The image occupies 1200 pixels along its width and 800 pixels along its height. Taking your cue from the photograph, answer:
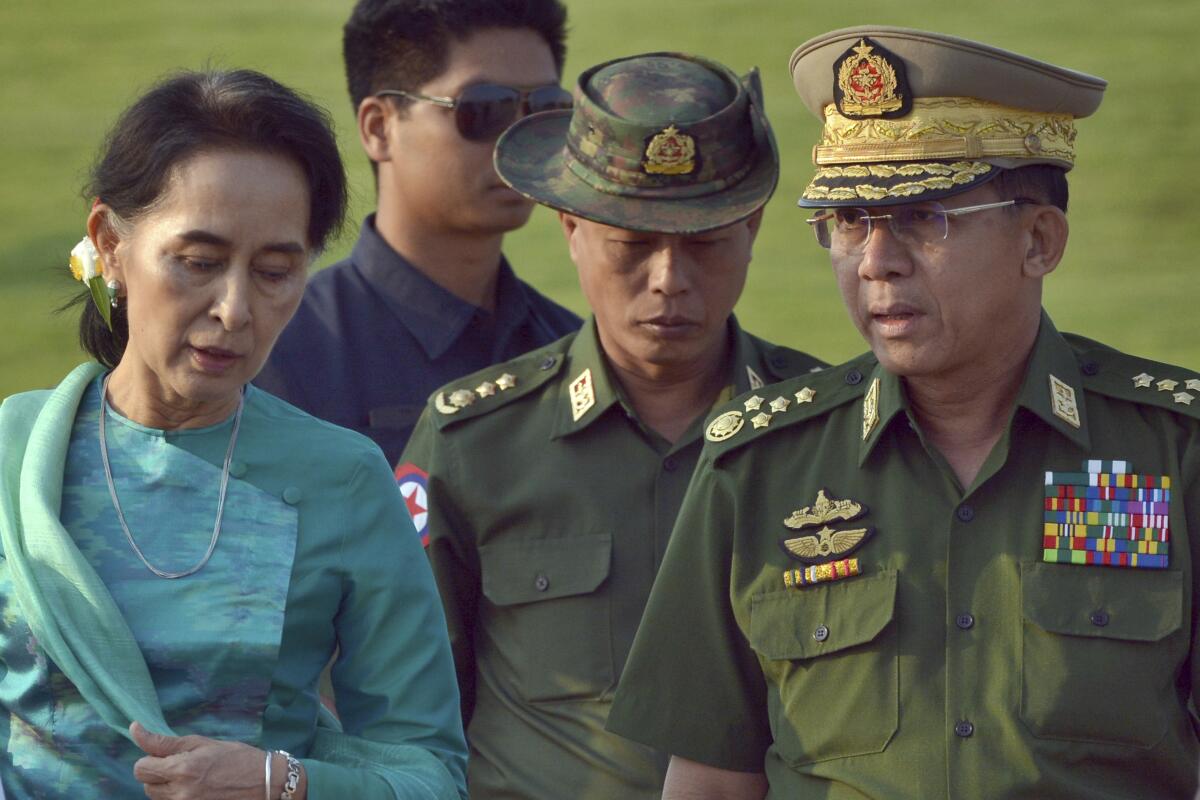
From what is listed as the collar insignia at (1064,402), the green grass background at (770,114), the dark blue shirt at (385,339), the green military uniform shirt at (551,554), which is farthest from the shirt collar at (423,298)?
the green grass background at (770,114)

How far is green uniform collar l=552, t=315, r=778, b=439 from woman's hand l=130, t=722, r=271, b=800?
4.60 feet

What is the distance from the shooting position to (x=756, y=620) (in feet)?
10.7

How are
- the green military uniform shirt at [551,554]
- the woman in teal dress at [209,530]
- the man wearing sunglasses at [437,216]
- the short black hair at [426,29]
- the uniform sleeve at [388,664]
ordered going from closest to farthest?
1. the woman in teal dress at [209,530]
2. the uniform sleeve at [388,664]
3. the green military uniform shirt at [551,554]
4. the man wearing sunglasses at [437,216]
5. the short black hair at [426,29]

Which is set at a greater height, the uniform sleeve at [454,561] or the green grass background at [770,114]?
the green grass background at [770,114]

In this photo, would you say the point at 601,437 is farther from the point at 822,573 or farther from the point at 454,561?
the point at 822,573

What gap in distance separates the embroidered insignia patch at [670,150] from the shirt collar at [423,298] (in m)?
1.03

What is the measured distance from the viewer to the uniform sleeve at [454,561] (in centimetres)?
401

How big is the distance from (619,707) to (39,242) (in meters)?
7.87

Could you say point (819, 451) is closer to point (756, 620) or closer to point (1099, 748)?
point (756, 620)

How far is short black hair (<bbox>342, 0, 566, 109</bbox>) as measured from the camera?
16.5 feet

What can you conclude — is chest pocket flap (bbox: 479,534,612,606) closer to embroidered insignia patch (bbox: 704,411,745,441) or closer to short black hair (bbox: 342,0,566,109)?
embroidered insignia patch (bbox: 704,411,745,441)

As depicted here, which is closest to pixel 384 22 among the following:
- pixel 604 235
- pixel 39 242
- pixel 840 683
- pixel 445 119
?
pixel 445 119

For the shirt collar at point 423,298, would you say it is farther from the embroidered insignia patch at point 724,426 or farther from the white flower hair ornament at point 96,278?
the white flower hair ornament at point 96,278

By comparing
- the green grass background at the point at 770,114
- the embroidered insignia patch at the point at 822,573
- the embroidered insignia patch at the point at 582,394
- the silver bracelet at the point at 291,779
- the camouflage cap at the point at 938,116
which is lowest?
the silver bracelet at the point at 291,779
